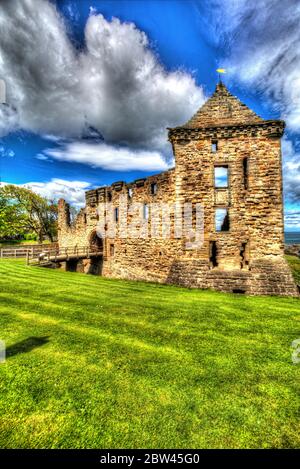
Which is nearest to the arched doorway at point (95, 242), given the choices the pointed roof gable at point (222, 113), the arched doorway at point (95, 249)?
the arched doorway at point (95, 249)

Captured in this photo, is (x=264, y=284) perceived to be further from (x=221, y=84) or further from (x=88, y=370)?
(x=221, y=84)

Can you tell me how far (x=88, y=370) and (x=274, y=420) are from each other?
3234 mm

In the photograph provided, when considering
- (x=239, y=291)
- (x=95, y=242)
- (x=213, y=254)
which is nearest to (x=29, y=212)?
(x=95, y=242)

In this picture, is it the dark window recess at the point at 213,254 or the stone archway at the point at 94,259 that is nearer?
the dark window recess at the point at 213,254

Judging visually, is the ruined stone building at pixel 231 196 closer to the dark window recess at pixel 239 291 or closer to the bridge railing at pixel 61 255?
Answer: the dark window recess at pixel 239 291

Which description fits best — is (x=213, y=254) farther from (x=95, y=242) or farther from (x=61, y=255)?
(x=61, y=255)

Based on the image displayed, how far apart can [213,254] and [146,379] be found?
10426 millimetres

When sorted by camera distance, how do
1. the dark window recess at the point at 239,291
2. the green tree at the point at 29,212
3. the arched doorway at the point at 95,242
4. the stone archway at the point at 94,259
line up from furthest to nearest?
the green tree at the point at 29,212 → the arched doorway at the point at 95,242 → the stone archway at the point at 94,259 → the dark window recess at the point at 239,291

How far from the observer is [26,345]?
5.34m

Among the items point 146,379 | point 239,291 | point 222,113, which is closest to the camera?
point 146,379

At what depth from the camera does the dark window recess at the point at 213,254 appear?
13.7 m

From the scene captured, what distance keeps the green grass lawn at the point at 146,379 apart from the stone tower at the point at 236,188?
509 cm

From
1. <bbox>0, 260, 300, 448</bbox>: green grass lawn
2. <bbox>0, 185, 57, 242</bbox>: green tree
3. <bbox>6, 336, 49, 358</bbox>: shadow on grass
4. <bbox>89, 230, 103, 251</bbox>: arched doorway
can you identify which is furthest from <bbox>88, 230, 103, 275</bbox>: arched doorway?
<bbox>0, 185, 57, 242</bbox>: green tree
